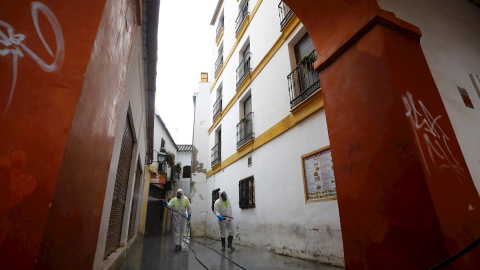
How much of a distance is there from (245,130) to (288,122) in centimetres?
298

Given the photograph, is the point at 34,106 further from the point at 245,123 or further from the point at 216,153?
the point at 216,153

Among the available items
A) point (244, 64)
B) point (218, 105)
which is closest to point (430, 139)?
point (244, 64)

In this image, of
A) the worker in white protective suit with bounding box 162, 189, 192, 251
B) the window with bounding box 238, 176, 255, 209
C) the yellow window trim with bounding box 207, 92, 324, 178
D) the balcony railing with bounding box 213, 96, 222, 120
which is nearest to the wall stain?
the balcony railing with bounding box 213, 96, 222, 120

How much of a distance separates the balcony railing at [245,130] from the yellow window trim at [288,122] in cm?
26

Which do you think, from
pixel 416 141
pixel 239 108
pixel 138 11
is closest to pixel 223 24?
pixel 239 108

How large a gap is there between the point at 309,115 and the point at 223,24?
10725mm

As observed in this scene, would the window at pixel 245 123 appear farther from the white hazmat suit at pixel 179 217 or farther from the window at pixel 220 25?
the window at pixel 220 25

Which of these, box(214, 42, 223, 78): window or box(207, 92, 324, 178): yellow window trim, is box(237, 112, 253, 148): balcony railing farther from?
box(214, 42, 223, 78): window

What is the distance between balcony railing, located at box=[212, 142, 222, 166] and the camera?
11.7 meters

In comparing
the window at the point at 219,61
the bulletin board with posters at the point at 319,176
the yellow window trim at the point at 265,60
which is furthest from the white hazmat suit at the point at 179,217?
the window at the point at 219,61

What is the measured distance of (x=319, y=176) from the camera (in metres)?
5.07

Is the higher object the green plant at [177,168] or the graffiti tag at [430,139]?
the green plant at [177,168]

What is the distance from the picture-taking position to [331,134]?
3.15m

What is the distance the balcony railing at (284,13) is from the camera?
681 cm
